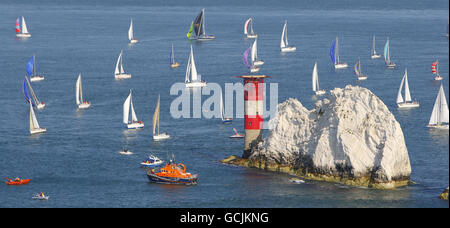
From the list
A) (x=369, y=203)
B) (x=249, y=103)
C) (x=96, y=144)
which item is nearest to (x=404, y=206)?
(x=369, y=203)

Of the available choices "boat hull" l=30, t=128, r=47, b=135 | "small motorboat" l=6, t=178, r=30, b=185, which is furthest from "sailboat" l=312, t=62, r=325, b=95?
"small motorboat" l=6, t=178, r=30, b=185

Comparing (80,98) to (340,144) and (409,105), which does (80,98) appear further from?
(340,144)

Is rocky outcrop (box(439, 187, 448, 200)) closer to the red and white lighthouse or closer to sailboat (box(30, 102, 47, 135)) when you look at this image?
the red and white lighthouse

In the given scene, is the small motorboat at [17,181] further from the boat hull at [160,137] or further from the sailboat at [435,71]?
the sailboat at [435,71]

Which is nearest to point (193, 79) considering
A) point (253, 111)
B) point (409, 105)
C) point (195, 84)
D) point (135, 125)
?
point (195, 84)
